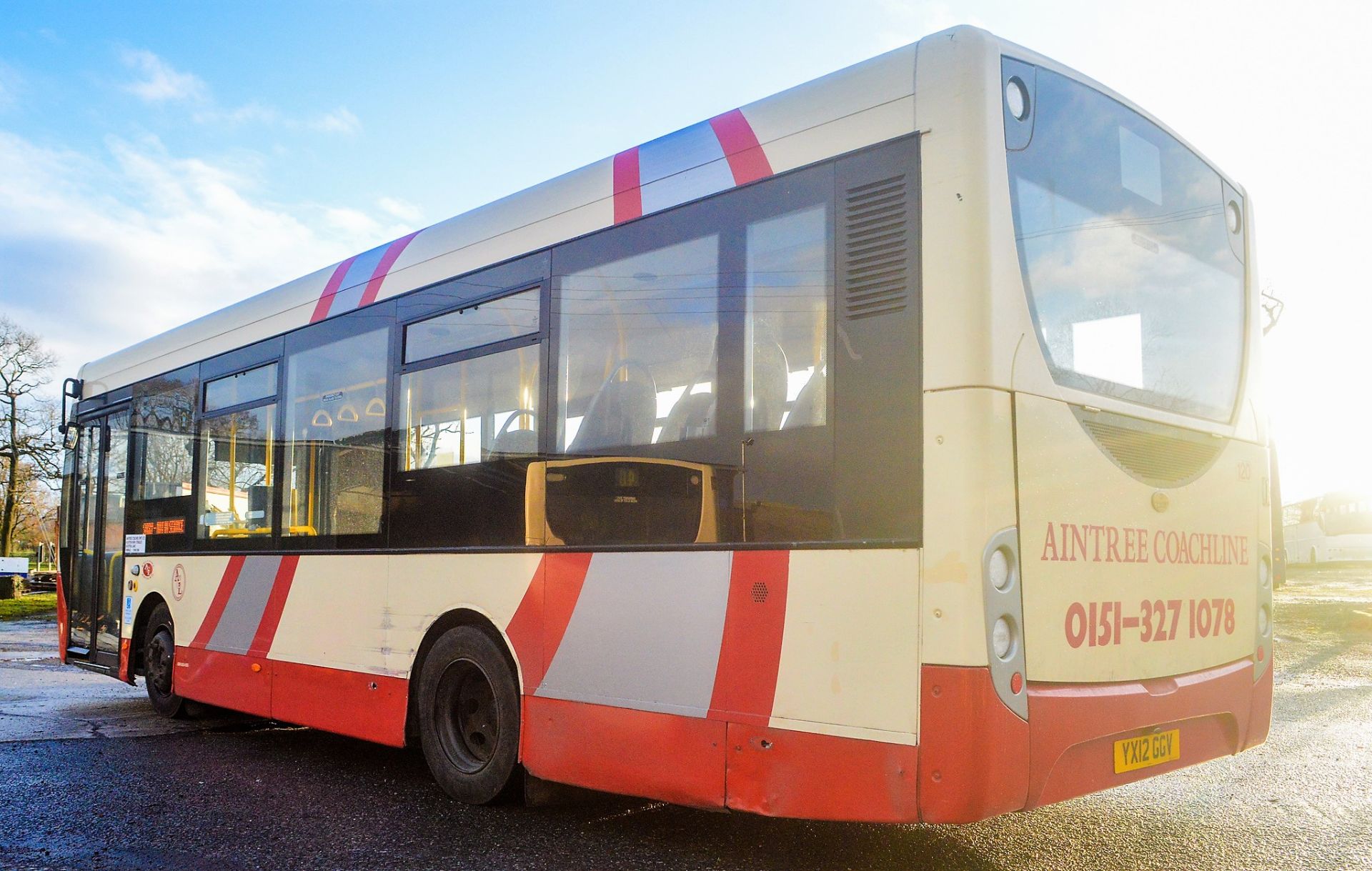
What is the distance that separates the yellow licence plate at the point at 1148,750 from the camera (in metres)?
4.35

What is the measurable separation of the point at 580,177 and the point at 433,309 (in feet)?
4.53

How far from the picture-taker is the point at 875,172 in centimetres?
438

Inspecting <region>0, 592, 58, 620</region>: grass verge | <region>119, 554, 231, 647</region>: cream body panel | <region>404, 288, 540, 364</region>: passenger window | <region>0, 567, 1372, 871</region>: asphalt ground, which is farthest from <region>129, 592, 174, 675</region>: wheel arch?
<region>0, 592, 58, 620</region>: grass verge

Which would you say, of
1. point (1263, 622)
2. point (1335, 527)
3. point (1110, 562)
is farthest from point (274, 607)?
point (1335, 527)

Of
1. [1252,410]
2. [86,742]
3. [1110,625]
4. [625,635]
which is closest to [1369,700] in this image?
[1252,410]

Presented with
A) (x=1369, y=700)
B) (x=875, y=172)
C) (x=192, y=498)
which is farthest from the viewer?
(x=1369, y=700)

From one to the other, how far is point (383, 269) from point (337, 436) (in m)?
1.14

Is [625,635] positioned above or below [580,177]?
below

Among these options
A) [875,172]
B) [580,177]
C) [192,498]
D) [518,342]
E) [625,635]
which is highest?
[580,177]

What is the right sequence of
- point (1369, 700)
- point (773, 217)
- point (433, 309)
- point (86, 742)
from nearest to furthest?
point (773, 217)
point (433, 309)
point (86, 742)
point (1369, 700)

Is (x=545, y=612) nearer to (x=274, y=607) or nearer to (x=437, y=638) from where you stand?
(x=437, y=638)

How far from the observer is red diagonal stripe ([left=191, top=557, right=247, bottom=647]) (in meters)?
8.29

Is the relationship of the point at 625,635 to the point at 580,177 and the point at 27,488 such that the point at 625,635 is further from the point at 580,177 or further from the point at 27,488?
the point at 27,488

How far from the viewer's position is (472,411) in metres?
6.24
